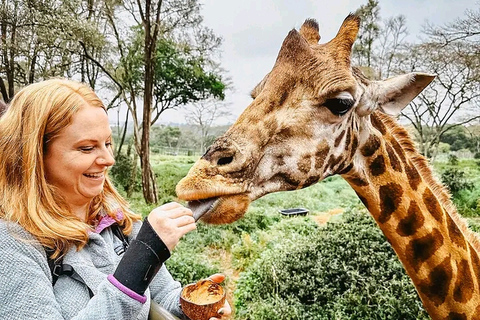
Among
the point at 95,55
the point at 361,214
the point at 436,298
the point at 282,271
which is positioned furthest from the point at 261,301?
the point at 95,55

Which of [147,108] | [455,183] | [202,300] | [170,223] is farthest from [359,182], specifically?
[455,183]

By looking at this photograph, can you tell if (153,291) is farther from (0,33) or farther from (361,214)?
(0,33)

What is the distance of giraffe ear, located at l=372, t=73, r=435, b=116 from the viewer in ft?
6.05

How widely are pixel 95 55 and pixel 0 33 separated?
3.75m

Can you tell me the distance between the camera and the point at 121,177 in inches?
660

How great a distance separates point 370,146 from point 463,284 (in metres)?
0.92

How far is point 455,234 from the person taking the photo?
2059mm

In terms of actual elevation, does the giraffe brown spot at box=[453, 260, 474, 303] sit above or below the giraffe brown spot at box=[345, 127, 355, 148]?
→ below

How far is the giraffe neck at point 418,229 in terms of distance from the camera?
6.49 feet

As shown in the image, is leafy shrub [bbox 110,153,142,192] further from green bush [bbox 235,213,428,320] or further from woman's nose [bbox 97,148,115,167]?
woman's nose [bbox 97,148,115,167]

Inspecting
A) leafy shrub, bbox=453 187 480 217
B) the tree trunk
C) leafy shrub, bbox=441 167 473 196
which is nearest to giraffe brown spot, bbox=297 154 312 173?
the tree trunk

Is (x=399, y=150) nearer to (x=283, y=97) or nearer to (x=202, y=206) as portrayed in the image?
(x=283, y=97)

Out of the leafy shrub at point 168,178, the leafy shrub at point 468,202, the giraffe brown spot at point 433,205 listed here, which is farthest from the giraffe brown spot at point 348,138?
the leafy shrub at point 168,178

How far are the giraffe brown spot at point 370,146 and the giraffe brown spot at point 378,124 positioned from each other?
0.12 meters
